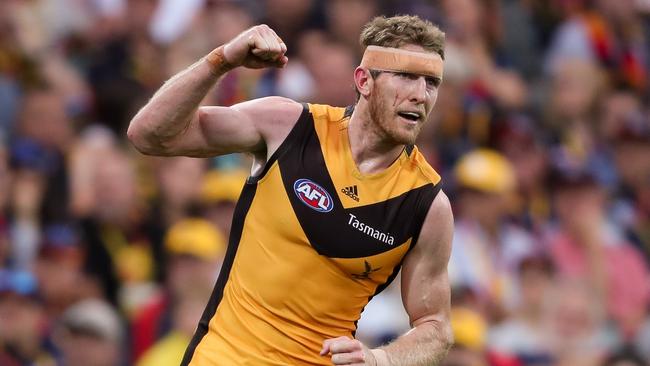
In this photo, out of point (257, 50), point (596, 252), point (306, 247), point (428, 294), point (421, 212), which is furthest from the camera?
point (596, 252)

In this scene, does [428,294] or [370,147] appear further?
[428,294]

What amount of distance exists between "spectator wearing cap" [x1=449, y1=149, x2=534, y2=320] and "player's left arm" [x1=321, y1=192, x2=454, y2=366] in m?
3.78

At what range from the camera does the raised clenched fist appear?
5562 millimetres

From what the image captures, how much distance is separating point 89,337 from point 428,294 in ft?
11.1

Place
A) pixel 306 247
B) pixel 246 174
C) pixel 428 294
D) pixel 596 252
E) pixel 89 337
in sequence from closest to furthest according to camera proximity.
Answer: pixel 306 247 < pixel 428 294 < pixel 89 337 < pixel 246 174 < pixel 596 252

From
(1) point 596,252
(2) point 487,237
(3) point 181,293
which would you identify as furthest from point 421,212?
(1) point 596,252

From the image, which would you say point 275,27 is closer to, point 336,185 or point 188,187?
point 188,187

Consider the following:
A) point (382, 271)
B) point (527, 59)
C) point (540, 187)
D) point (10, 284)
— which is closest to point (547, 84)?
point (527, 59)

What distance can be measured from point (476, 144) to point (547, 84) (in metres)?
1.58

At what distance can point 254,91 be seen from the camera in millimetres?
10750

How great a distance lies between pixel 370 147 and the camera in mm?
5965

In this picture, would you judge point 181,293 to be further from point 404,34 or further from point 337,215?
point 404,34

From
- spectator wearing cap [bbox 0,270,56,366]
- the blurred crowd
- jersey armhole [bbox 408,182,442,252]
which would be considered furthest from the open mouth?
spectator wearing cap [bbox 0,270,56,366]

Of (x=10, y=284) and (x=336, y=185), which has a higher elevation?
(x=336, y=185)
